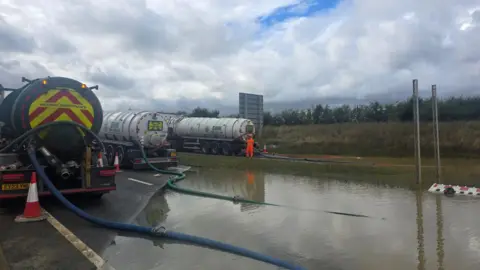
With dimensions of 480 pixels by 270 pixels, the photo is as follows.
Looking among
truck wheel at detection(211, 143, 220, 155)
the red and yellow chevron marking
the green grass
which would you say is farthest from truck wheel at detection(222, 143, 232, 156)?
the red and yellow chevron marking

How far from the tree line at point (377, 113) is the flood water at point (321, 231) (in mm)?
26884

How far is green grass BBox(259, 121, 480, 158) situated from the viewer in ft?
77.3

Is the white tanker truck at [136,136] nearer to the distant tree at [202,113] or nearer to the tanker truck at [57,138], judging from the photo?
the tanker truck at [57,138]

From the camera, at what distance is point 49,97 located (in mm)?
8477

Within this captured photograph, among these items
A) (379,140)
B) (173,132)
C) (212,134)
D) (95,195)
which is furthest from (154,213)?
(379,140)

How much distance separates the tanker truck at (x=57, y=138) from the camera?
830 centimetres

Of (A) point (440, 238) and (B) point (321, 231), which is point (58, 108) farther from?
(A) point (440, 238)

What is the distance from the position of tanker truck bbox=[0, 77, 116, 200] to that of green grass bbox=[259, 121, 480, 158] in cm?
2045

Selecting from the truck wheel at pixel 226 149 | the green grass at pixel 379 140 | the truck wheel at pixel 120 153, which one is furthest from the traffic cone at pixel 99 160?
the green grass at pixel 379 140

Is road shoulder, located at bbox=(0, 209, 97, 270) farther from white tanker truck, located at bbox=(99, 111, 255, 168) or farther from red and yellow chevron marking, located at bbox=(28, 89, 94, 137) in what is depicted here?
white tanker truck, located at bbox=(99, 111, 255, 168)

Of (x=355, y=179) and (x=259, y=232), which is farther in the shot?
(x=355, y=179)

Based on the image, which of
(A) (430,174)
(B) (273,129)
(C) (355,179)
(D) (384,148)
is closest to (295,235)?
(C) (355,179)

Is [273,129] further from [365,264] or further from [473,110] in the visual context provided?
[365,264]

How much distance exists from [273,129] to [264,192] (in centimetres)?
2783
